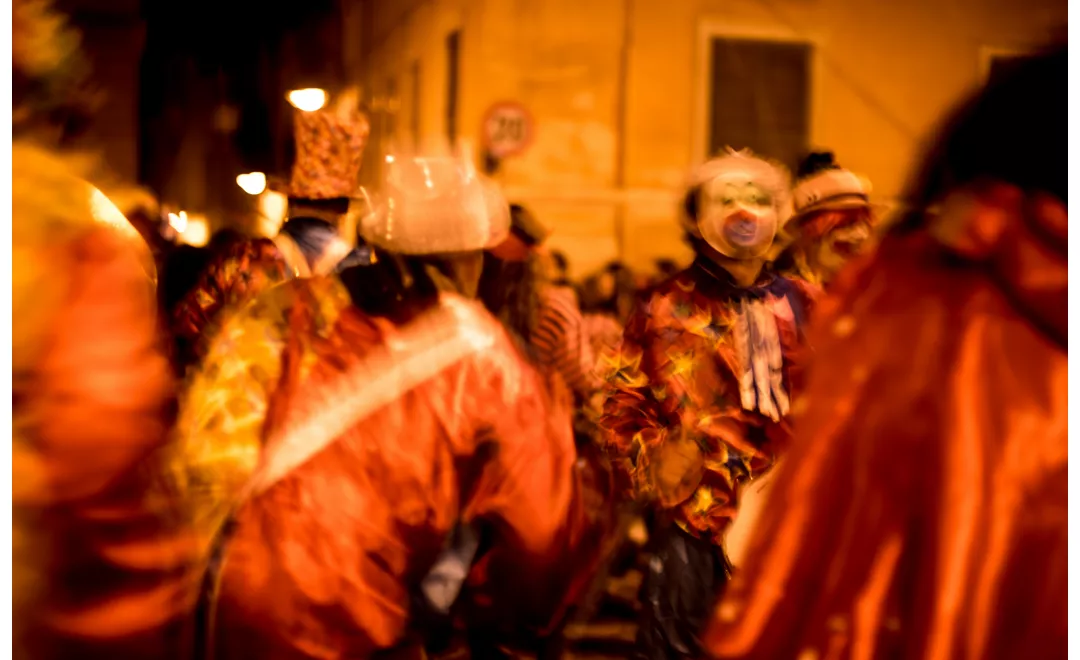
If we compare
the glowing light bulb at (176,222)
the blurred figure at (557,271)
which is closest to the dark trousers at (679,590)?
the blurred figure at (557,271)

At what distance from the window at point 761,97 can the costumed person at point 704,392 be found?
269 inches

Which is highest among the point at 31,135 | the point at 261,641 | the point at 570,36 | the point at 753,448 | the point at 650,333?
the point at 570,36

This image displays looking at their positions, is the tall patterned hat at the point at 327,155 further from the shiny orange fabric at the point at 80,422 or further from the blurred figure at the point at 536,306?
the shiny orange fabric at the point at 80,422

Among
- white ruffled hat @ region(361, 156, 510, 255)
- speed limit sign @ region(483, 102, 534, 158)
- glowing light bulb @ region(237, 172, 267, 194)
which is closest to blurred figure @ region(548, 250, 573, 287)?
speed limit sign @ region(483, 102, 534, 158)

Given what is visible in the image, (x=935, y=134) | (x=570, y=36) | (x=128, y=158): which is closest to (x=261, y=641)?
(x=935, y=134)

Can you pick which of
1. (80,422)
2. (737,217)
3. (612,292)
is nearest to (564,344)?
(737,217)

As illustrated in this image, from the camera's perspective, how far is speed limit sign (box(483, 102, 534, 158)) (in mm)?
9031

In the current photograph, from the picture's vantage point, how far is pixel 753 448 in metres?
3.21

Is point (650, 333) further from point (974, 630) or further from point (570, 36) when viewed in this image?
point (570, 36)

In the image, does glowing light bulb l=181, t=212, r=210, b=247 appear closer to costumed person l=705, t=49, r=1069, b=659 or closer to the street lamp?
the street lamp

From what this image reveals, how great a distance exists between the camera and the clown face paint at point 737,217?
3.37 meters

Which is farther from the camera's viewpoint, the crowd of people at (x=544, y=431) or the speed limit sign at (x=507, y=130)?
the speed limit sign at (x=507, y=130)

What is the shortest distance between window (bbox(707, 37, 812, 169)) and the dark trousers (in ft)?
23.5

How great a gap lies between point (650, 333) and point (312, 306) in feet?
3.58
